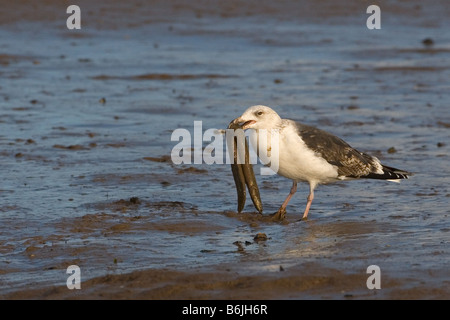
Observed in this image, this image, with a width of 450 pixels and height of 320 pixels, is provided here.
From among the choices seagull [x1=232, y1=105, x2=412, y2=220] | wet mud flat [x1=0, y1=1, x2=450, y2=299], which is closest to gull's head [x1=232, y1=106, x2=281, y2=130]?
seagull [x1=232, y1=105, x2=412, y2=220]

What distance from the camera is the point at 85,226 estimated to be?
7602 mm

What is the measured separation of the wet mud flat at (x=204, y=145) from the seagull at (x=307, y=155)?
34 centimetres

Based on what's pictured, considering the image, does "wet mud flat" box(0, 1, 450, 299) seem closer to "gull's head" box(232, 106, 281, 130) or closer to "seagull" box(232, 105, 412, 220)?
"seagull" box(232, 105, 412, 220)

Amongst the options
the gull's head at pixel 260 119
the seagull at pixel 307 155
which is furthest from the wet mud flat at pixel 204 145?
the gull's head at pixel 260 119

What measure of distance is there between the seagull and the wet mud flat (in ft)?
1.10

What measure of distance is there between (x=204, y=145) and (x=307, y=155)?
3221 mm

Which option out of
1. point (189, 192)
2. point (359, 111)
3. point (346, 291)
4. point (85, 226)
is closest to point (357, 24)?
point (359, 111)

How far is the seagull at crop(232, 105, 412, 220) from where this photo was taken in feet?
26.1

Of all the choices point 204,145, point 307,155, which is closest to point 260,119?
point 307,155

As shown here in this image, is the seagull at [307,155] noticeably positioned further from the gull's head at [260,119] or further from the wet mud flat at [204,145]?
the wet mud flat at [204,145]

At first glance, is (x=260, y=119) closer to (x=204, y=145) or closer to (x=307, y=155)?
(x=307, y=155)

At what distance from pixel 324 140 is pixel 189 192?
161cm

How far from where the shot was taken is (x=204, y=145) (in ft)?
36.2
